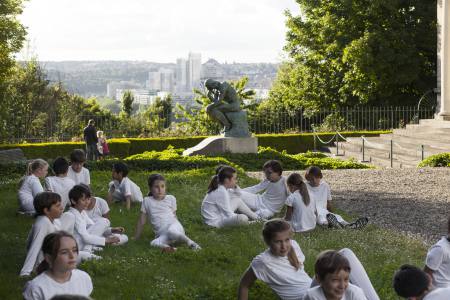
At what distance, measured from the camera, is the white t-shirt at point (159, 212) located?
9734 millimetres

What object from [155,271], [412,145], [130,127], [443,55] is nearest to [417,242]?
[155,271]

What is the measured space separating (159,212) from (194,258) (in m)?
1.20

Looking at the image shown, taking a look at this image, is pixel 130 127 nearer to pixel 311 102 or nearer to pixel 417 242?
pixel 311 102

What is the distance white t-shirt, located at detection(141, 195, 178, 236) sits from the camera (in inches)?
Answer: 383

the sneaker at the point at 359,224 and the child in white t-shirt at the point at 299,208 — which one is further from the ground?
the child in white t-shirt at the point at 299,208

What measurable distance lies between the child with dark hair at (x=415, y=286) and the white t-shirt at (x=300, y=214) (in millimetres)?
5249

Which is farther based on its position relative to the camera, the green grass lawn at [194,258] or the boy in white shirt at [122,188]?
the boy in white shirt at [122,188]

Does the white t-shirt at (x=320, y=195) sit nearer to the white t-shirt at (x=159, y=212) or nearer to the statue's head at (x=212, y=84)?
the white t-shirt at (x=159, y=212)

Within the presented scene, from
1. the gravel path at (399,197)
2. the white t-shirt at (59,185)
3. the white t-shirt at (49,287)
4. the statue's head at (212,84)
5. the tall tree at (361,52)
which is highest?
the tall tree at (361,52)

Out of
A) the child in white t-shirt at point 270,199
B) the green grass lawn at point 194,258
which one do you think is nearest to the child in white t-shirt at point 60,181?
the green grass lawn at point 194,258

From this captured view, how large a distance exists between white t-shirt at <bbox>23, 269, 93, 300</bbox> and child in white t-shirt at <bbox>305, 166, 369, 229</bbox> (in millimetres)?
5919

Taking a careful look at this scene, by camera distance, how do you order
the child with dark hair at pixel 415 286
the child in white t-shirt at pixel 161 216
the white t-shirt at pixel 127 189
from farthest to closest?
the white t-shirt at pixel 127 189, the child in white t-shirt at pixel 161 216, the child with dark hair at pixel 415 286

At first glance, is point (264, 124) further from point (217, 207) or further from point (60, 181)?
point (60, 181)

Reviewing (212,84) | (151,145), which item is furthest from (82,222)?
(151,145)
